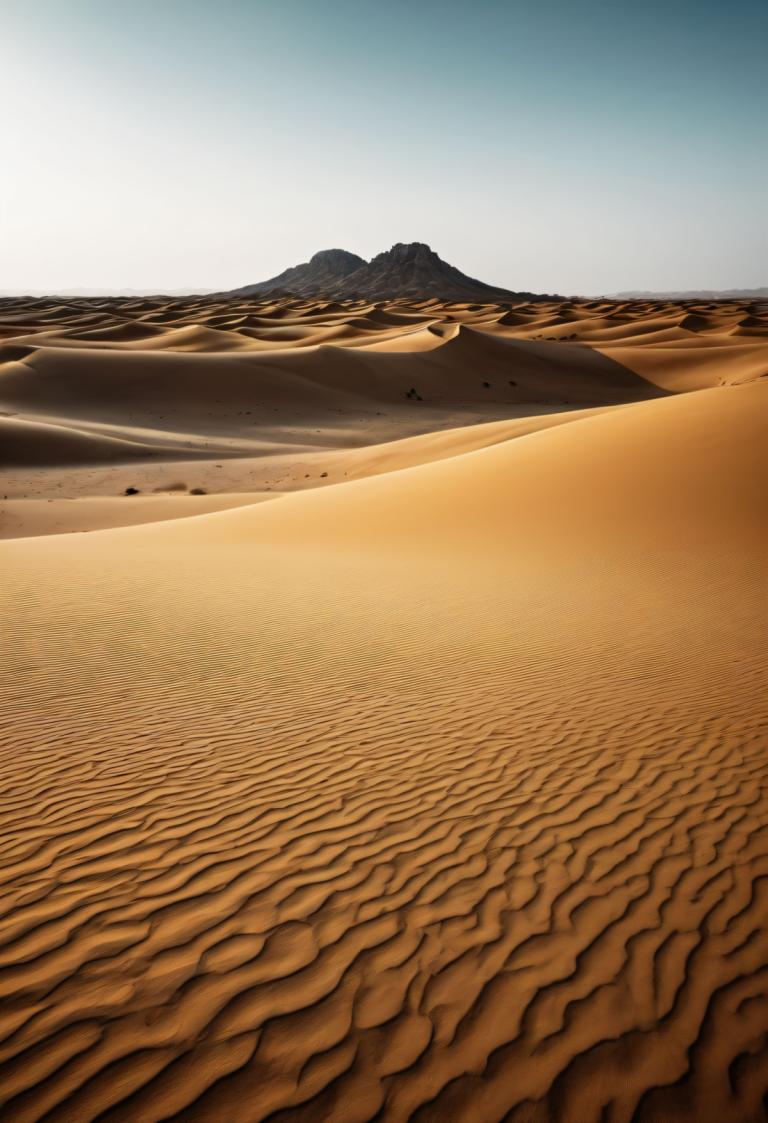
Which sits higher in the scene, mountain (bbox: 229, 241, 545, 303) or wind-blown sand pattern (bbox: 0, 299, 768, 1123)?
mountain (bbox: 229, 241, 545, 303)

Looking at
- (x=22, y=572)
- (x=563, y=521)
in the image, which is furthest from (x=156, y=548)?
(x=563, y=521)

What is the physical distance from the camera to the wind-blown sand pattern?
2.55 metres

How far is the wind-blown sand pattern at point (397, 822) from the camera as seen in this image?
100 inches

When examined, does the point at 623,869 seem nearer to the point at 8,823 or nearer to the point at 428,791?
the point at 428,791

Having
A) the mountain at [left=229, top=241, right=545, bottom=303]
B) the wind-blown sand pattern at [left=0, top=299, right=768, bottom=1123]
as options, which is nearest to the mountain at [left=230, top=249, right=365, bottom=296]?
the mountain at [left=229, top=241, right=545, bottom=303]

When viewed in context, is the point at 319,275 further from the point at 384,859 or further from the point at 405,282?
the point at 384,859

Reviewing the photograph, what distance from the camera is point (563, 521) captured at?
13188 mm

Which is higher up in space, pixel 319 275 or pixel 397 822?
pixel 319 275

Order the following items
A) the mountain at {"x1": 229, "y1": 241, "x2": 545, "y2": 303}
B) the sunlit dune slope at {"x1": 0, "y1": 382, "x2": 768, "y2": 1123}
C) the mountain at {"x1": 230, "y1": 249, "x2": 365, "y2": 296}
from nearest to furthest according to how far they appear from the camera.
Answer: the sunlit dune slope at {"x1": 0, "y1": 382, "x2": 768, "y2": 1123}
the mountain at {"x1": 229, "y1": 241, "x2": 545, "y2": 303}
the mountain at {"x1": 230, "y1": 249, "x2": 365, "y2": 296}

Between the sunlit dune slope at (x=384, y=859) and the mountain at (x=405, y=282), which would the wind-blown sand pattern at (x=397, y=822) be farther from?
the mountain at (x=405, y=282)

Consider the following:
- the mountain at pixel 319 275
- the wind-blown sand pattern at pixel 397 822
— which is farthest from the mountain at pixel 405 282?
the wind-blown sand pattern at pixel 397 822

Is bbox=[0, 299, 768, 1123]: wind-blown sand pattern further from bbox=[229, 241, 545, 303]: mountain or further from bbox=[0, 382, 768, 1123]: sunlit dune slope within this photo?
bbox=[229, 241, 545, 303]: mountain

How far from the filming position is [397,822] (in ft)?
13.4

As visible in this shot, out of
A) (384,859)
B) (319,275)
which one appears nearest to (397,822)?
(384,859)
